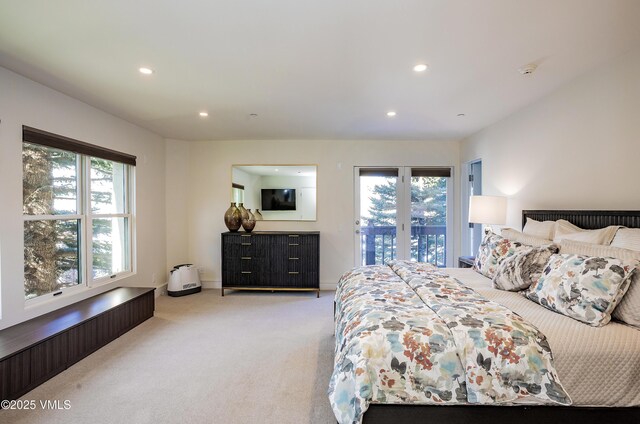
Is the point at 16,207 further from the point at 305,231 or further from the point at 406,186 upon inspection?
the point at 406,186

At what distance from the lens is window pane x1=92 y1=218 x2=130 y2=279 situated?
3.54m

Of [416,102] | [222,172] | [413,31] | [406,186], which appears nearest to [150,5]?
[413,31]

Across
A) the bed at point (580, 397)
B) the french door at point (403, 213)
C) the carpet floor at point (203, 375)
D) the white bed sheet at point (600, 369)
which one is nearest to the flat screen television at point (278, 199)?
the french door at point (403, 213)

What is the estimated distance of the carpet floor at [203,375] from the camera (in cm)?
193

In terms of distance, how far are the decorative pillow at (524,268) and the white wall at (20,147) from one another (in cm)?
399

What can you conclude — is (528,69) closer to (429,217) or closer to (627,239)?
(627,239)

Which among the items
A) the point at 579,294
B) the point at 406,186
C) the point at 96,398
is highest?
the point at 406,186

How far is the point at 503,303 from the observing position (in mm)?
2037

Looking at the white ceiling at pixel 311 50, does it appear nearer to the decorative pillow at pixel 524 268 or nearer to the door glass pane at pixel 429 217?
the decorative pillow at pixel 524 268

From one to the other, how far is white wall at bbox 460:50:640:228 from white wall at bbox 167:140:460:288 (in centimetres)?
155

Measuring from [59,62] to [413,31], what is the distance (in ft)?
8.72

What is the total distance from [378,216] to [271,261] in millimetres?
1923

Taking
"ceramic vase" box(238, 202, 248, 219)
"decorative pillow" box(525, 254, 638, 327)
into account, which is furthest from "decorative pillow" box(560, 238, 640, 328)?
"ceramic vase" box(238, 202, 248, 219)

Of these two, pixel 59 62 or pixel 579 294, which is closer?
pixel 579 294
